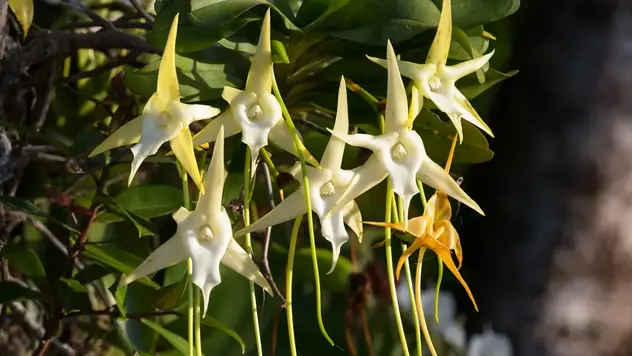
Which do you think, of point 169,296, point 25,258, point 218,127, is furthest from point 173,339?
point 218,127

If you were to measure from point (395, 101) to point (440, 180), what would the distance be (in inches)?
2.1

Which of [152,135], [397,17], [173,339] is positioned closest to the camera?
[152,135]

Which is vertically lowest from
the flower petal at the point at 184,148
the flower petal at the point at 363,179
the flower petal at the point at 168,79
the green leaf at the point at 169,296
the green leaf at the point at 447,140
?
the green leaf at the point at 169,296

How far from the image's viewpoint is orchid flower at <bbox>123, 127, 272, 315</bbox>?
0.35 metres

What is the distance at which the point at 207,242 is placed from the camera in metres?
0.36

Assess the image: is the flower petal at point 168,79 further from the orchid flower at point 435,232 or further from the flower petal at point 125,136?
the orchid flower at point 435,232

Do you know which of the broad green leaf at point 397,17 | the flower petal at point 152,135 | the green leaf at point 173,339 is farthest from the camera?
the green leaf at point 173,339

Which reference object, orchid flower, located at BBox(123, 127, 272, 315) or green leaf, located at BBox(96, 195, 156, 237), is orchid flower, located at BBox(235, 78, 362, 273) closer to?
orchid flower, located at BBox(123, 127, 272, 315)

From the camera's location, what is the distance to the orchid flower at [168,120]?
343 millimetres

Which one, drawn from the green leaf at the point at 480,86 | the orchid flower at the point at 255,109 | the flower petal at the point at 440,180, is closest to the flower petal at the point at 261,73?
the orchid flower at the point at 255,109

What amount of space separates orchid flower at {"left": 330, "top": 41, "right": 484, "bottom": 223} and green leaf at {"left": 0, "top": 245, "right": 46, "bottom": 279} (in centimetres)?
35

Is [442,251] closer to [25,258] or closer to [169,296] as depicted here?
[169,296]

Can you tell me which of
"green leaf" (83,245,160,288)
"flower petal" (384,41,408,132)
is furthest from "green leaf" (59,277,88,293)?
"flower petal" (384,41,408,132)

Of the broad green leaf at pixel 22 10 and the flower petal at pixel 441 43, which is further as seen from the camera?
the broad green leaf at pixel 22 10
